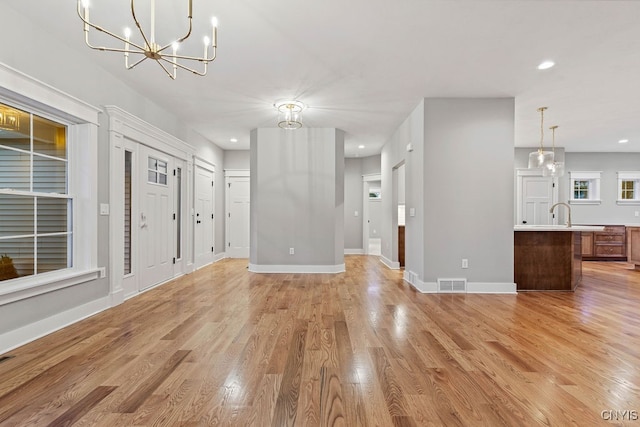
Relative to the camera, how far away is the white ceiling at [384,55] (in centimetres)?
256

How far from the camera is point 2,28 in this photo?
2.48 m

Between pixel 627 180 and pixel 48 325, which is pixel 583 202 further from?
pixel 48 325

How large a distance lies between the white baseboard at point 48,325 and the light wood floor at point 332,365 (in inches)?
3.8

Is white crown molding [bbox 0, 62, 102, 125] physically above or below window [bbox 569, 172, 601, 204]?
above

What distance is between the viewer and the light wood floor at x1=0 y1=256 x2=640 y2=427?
67.2 inches

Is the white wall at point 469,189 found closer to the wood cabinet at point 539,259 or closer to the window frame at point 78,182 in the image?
the wood cabinet at point 539,259

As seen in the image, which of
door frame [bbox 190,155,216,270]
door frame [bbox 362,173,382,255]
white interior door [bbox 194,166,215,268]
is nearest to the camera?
door frame [bbox 190,155,216,270]

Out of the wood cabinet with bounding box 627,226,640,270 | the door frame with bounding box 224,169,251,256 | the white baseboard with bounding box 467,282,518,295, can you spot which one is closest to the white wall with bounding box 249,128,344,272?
the door frame with bounding box 224,169,251,256

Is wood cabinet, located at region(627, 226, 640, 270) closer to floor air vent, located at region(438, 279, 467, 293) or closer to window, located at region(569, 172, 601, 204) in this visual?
window, located at region(569, 172, 601, 204)

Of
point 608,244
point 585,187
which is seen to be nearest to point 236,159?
point 585,187

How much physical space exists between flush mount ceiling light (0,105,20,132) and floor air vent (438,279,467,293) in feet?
16.3

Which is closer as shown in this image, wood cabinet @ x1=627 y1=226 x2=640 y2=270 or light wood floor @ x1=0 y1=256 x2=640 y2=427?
light wood floor @ x1=0 y1=256 x2=640 y2=427

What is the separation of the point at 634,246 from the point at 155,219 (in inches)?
358

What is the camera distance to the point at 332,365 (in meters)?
2.23
